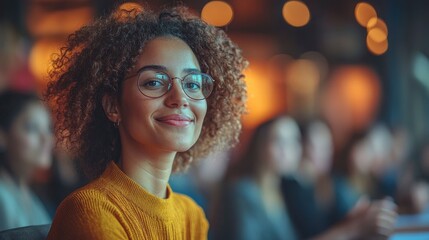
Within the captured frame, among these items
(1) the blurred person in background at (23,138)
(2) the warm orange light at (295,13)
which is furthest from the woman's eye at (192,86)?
(2) the warm orange light at (295,13)

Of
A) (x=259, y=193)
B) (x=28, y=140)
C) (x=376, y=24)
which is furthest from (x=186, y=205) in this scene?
(x=376, y=24)

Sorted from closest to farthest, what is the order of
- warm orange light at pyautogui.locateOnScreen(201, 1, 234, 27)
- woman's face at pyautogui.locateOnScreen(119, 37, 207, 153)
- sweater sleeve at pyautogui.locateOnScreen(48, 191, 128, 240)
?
sweater sleeve at pyautogui.locateOnScreen(48, 191, 128, 240) < woman's face at pyautogui.locateOnScreen(119, 37, 207, 153) < warm orange light at pyautogui.locateOnScreen(201, 1, 234, 27)

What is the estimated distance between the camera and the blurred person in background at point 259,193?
3443 mm

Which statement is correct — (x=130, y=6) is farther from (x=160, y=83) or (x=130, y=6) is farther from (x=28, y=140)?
(x=28, y=140)

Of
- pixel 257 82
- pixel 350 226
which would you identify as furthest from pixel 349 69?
pixel 350 226

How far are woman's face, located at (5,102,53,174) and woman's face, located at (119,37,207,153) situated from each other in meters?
1.40

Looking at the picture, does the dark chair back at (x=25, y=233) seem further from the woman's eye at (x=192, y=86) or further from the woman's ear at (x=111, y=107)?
the woman's eye at (x=192, y=86)

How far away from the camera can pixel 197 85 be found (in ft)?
4.66

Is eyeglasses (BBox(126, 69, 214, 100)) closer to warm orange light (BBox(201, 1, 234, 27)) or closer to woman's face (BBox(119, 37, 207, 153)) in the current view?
woman's face (BBox(119, 37, 207, 153))

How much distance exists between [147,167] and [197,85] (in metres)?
0.19

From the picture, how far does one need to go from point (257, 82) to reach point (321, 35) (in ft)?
1.94

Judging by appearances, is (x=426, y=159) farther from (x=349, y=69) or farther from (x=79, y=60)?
(x=79, y=60)

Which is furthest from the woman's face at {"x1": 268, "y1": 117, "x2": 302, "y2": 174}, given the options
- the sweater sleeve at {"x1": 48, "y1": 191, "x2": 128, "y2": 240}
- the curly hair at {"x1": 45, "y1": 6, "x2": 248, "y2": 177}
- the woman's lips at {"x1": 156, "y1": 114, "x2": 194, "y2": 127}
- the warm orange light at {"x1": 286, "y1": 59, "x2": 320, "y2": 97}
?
the sweater sleeve at {"x1": 48, "y1": 191, "x2": 128, "y2": 240}

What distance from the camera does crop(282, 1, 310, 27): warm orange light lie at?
447 cm
